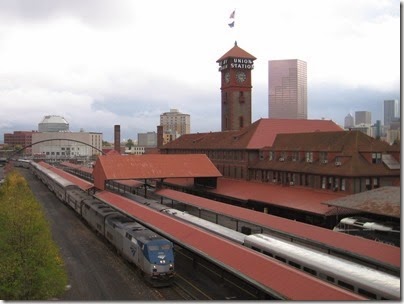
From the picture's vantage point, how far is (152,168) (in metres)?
58.3

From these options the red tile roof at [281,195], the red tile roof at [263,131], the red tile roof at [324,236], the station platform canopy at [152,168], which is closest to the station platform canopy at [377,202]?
the red tile roof at [281,195]

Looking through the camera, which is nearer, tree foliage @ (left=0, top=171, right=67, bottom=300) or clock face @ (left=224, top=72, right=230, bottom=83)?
tree foliage @ (left=0, top=171, right=67, bottom=300)

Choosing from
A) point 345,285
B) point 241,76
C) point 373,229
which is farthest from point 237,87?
point 345,285

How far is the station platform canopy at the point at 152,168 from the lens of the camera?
5522cm

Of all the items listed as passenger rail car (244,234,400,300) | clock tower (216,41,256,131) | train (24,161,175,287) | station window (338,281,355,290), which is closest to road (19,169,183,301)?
train (24,161,175,287)

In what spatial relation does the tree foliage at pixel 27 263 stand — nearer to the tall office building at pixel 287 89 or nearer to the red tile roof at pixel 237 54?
the red tile roof at pixel 237 54

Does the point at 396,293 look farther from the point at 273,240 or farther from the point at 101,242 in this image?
the point at 101,242

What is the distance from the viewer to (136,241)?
1217 inches

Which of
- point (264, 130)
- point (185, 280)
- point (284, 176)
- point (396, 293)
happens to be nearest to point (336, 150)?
point (284, 176)

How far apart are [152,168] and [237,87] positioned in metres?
42.8

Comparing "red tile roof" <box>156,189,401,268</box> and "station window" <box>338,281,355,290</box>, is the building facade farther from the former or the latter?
"station window" <box>338,281,355,290</box>

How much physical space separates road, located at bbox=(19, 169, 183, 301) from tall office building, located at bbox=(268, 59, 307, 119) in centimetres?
8624

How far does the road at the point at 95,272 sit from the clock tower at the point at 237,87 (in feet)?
169

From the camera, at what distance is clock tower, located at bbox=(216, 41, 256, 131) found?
9506 cm
